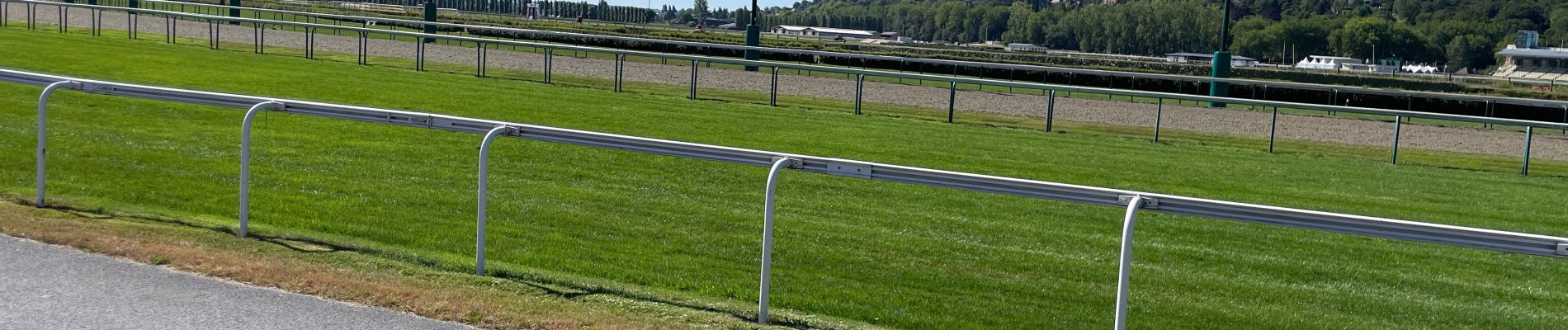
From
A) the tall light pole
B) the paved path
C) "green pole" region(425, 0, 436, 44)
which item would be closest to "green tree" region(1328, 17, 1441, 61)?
the tall light pole

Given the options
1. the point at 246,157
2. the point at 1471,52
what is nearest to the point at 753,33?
the point at 246,157

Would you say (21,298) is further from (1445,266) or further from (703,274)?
(1445,266)

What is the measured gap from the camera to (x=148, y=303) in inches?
225

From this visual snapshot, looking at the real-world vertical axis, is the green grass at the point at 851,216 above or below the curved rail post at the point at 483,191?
below

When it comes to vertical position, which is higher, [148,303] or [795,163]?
[795,163]

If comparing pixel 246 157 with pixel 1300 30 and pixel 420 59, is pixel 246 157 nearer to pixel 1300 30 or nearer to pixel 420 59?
pixel 420 59

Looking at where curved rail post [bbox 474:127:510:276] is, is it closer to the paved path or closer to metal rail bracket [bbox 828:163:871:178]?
the paved path

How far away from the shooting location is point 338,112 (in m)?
6.78

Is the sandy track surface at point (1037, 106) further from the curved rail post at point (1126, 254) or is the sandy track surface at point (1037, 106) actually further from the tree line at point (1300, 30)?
the tree line at point (1300, 30)

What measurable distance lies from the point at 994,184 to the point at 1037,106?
66.2 feet

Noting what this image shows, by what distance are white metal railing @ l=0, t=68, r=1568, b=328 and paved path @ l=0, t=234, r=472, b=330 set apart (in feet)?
3.01

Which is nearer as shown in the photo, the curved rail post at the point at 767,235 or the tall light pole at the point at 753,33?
the curved rail post at the point at 767,235

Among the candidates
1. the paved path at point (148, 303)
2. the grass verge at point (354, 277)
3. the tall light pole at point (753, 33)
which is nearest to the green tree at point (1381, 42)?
the tall light pole at point (753, 33)

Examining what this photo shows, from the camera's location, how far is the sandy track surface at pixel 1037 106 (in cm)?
2122
